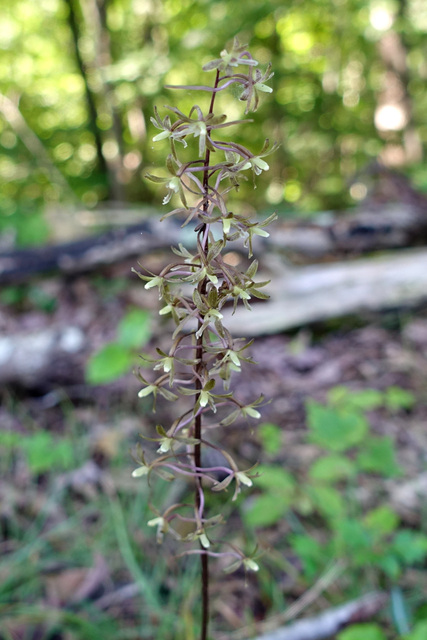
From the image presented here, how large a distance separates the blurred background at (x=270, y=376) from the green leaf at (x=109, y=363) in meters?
0.02

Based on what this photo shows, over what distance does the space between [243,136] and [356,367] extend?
547 cm

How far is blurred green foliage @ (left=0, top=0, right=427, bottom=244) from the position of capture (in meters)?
6.16

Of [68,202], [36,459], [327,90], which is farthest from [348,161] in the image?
[36,459]

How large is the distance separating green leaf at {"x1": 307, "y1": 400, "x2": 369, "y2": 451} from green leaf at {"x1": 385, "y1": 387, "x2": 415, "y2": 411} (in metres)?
0.71

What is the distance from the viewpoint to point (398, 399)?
9.52ft

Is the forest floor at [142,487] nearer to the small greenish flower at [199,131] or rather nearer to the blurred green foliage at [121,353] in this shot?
the blurred green foliage at [121,353]

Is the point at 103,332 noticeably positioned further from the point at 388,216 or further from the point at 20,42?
the point at 20,42

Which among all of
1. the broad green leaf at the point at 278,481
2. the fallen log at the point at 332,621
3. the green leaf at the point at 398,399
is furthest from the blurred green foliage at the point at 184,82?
the fallen log at the point at 332,621

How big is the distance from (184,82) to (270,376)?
6.84m

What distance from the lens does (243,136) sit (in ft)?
25.7

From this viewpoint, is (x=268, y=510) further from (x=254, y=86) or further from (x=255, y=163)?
(x=254, y=86)

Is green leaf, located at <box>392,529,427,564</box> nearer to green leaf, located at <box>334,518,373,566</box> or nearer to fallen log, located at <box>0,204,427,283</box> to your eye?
green leaf, located at <box>334,518,373,566</box>

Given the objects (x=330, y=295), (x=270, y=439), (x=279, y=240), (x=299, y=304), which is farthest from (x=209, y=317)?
(x=279, y=240)

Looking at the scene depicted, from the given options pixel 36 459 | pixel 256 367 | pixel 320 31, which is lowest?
pixel 256 367
